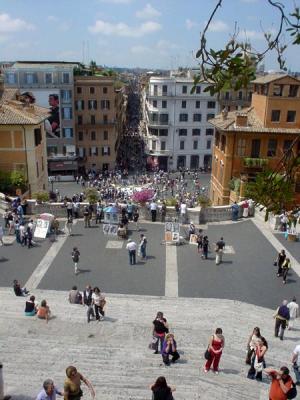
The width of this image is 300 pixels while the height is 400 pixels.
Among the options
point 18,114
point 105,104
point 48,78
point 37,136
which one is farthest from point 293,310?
point 105,104

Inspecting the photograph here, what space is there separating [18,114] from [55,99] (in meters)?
27.7

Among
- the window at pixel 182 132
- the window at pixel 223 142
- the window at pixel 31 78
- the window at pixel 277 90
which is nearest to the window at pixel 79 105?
the window at pixel 31 78

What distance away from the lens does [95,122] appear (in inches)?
2616

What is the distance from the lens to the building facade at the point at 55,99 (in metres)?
61.1

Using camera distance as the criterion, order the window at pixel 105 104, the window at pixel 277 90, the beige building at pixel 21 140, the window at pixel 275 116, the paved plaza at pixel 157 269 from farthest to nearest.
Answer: the window at pixel 105 104 → the window at pixel 277 90 → the window at pixel 275 116 → the beige building at pixel 21 140 → the paved plaza at pixel 157 269

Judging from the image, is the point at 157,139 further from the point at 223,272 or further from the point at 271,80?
the point at 223,272

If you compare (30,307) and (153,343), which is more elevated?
(153,343)

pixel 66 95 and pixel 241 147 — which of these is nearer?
pixel 241 147

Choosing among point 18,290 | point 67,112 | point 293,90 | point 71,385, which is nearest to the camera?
point 71,385

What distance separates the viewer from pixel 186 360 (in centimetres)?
1234

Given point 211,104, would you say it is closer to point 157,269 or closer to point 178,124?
point 178,124

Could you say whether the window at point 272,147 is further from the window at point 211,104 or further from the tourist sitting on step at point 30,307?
the window at point 211,104

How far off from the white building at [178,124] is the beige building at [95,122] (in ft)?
22.5

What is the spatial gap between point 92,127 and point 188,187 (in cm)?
1886
